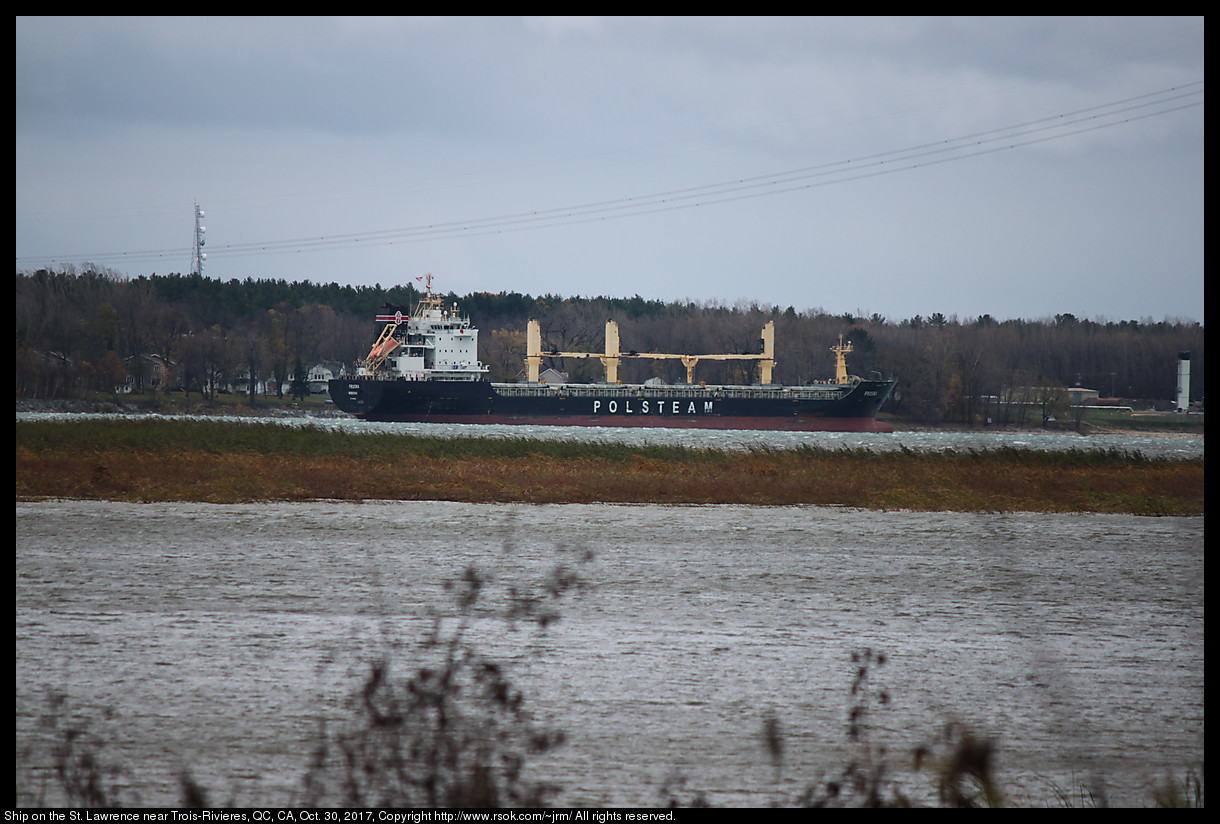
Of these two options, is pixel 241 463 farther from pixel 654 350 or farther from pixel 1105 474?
pixel 654 350

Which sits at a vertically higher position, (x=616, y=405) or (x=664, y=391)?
(x=664, y=391)

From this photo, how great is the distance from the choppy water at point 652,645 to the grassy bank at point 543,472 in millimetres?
3941

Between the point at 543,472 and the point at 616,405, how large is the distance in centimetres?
3060

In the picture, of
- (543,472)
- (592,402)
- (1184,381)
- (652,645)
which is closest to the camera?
(652,645)

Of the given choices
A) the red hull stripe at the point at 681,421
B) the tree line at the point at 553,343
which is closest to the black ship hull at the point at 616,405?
the red hull stripe at the point at 681,421

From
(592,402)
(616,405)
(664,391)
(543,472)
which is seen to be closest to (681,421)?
(664,391)

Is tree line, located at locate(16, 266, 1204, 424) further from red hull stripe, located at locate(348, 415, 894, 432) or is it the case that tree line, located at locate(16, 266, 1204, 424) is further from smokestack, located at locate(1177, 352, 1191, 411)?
red hull stripe, located at locate(348, 415, 894, 432)

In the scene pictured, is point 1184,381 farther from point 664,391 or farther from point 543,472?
point 543,472

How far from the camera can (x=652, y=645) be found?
21.2ft

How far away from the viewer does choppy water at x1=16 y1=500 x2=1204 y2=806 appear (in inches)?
172

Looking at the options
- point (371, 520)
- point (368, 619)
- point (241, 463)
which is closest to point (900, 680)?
point (368, 619)

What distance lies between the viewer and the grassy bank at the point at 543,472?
15922 mm

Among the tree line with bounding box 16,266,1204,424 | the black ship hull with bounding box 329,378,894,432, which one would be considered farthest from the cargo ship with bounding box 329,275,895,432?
the tree line with bounding box 16,266,1204,424
